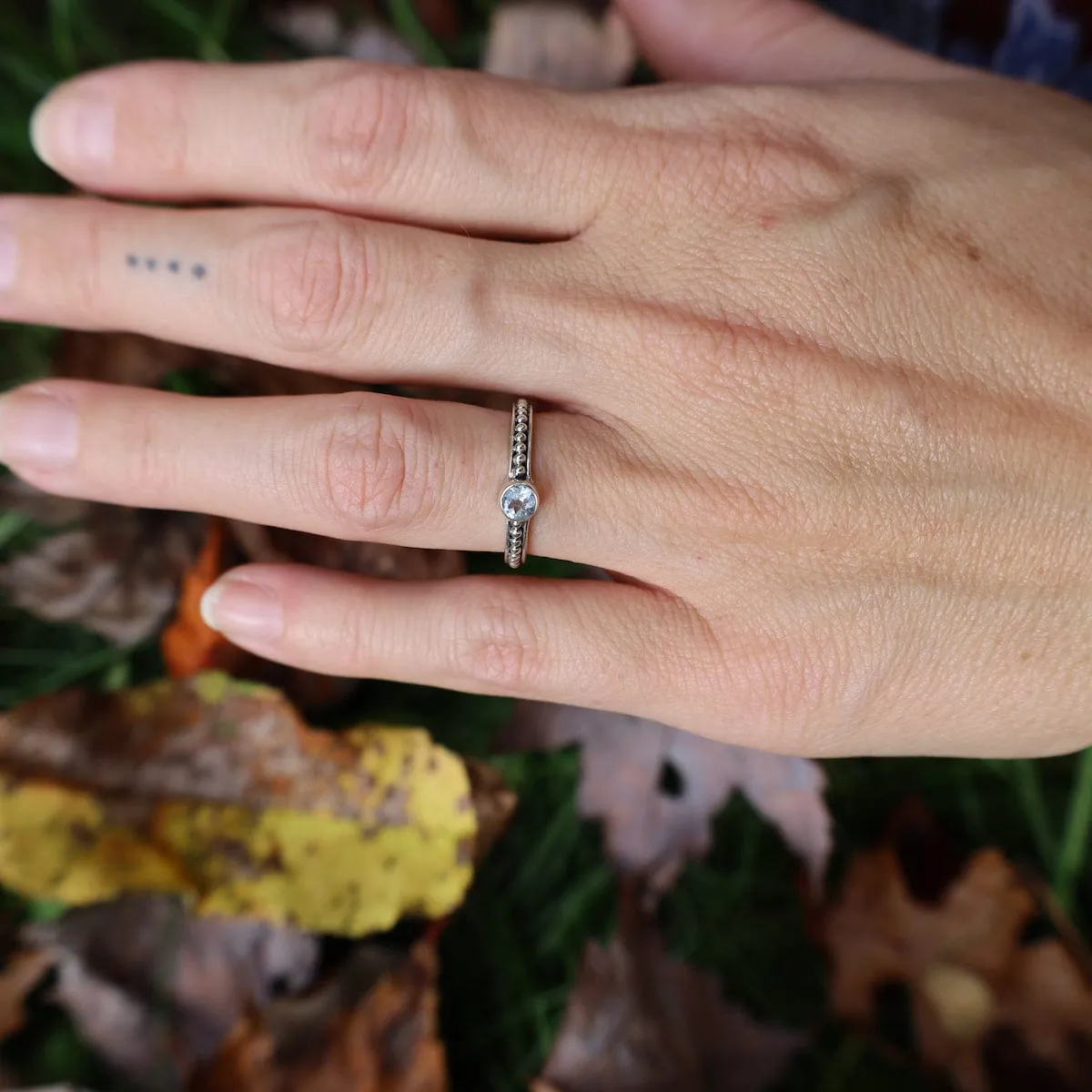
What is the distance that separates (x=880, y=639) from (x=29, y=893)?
932mm

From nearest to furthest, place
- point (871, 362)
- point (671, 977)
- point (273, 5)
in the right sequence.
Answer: point (871, 362) < point (671, 977) < point (273, 5)

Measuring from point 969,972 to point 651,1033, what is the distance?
437 millimetres

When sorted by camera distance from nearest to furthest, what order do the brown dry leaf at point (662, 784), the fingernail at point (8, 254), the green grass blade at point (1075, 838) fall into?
the fingernail at point (8, 254), the brown dry leaf at point (662, 784), the green grass blade at point (1075, 838)

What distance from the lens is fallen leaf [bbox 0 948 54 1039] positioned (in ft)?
3.27

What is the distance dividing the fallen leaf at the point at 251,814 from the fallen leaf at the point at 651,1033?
7.8 inches

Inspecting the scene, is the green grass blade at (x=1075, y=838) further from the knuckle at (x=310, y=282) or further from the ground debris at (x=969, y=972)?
the knuckle at (x=310, y=282)

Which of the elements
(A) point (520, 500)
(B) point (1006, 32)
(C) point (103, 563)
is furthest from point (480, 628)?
(B) point (1006, 32)

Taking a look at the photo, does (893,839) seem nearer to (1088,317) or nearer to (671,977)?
(671,977)

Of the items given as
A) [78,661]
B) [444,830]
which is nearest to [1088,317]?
[444,830]

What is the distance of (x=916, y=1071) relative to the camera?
1.14m

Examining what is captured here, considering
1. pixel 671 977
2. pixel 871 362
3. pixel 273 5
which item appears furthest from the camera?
pixel 273 5

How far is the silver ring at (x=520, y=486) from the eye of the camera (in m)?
0.89

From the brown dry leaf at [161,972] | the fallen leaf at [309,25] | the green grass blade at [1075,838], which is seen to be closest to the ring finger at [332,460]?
the brown dry leaf at [161,972]

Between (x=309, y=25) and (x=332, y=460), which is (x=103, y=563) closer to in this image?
(x=332, y=460)
